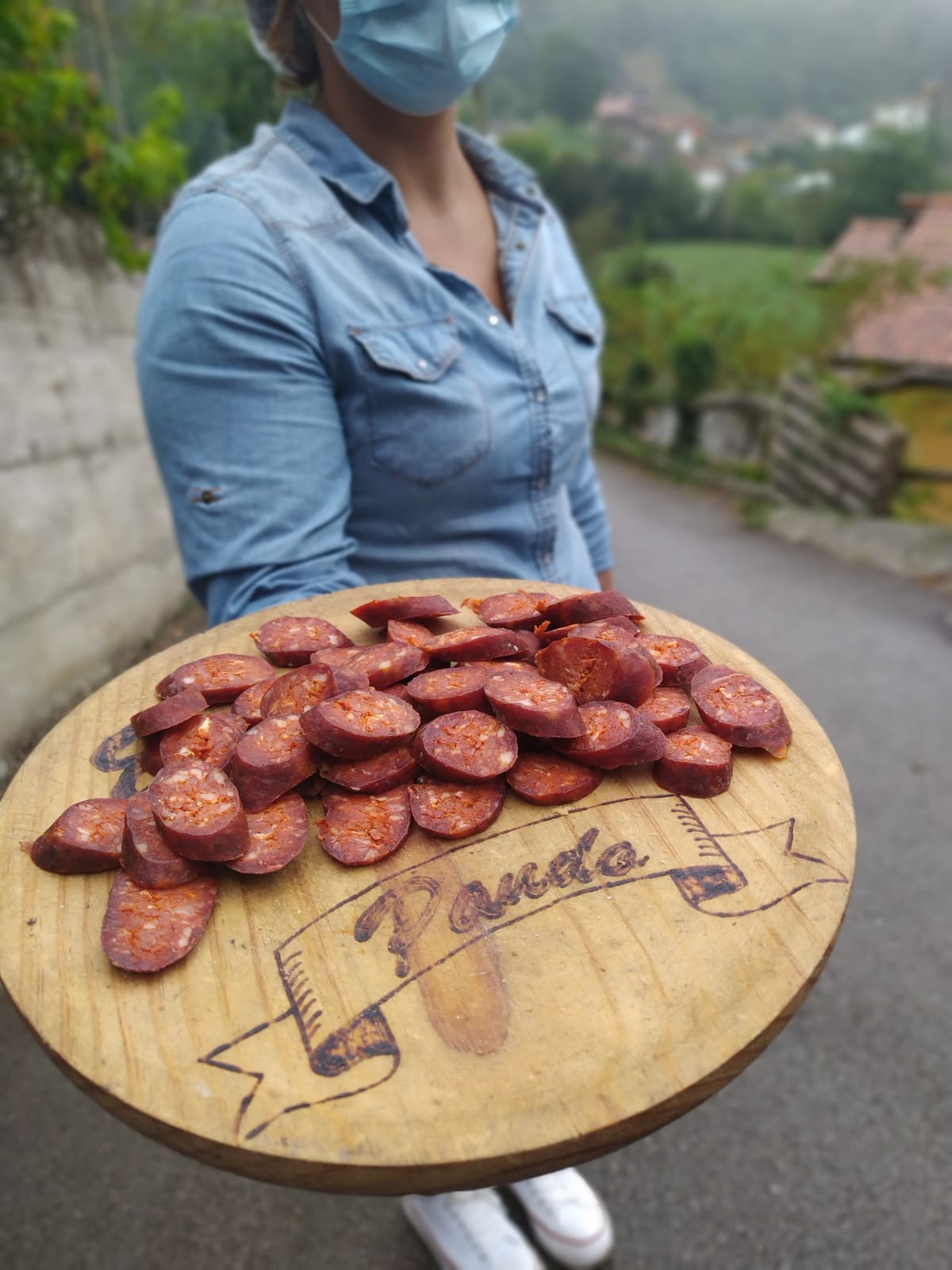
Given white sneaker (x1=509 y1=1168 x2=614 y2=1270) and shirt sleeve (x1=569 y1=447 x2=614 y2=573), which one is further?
shirt sleeve (x1=569 y1=447 x2=614 y2=573)

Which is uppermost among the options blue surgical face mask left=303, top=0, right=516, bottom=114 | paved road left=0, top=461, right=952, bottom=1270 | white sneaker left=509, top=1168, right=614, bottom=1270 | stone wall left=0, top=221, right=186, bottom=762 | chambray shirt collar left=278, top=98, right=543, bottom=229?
blue surgical face mask left=303, top=0, right=516, bottom=114

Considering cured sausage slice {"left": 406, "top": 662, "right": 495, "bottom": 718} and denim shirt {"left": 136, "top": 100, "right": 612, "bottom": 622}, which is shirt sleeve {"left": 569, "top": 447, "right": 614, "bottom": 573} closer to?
denim shirt {"left": 136, "top": 100, "right": 612, "bottom": 622}

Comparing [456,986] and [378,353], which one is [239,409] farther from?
[456,986]

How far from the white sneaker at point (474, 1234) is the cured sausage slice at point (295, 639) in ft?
4.85

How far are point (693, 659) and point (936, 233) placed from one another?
17147 mm

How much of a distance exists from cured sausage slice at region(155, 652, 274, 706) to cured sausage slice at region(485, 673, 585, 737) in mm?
391

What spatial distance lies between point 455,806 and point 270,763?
0.26 metres

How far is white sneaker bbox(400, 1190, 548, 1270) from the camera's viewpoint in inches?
85.2

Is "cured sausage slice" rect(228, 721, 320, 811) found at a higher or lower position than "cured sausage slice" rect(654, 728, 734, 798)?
higher

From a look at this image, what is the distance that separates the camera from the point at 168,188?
188 inches

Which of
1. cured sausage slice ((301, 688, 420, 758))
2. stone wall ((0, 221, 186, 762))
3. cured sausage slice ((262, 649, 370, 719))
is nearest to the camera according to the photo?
cured sausage slice ((301, 688, 420, 758))

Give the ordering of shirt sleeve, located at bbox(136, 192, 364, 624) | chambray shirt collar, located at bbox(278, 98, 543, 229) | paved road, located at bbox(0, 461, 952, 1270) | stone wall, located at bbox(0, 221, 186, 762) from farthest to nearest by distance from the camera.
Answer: stone wall, located at bbox(0, 221, 186, 762) → paved road, located at bbox(0, 461, 952, 1270) → chambray shirt collar, located at bbox(278, 98, 543, 229) → shirt sleeve, located at bbox(136, 192, 364, 624)

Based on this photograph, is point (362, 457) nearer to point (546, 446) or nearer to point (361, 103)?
point (546, 446)

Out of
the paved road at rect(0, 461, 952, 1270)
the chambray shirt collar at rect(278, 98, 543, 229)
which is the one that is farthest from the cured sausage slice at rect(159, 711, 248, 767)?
the paved road at rect(0, 461, 952, 1270)
